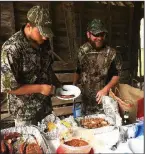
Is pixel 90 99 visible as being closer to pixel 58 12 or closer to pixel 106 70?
pixel 106 70

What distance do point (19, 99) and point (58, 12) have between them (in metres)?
2.50

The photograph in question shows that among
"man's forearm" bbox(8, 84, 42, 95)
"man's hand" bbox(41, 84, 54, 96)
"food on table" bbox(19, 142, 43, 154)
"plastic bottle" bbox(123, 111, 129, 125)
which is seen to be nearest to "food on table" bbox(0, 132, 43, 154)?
"food on table" bbox(19, 142, 43, 154)

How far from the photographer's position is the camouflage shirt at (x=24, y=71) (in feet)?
7.73

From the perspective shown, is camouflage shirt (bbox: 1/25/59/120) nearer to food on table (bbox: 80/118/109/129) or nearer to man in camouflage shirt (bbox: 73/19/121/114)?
food on table (bbox: 80/118/109/129)

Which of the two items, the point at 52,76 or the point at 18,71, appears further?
the point at 52,76

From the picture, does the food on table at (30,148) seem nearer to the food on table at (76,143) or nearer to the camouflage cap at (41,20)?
the food on table at (76,143)

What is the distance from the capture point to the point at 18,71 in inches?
99.8

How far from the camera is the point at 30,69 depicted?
2.65 metres

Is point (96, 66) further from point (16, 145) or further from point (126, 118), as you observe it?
point (16, 145)

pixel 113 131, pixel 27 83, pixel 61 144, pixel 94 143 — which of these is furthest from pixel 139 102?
pixel 27 83

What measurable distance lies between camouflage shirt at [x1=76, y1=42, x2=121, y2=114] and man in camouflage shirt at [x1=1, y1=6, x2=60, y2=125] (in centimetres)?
70

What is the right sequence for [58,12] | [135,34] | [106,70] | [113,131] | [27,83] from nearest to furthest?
[113,131], [27,83], [106,70], [58,12], [135,34]

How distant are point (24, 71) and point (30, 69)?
64 mm

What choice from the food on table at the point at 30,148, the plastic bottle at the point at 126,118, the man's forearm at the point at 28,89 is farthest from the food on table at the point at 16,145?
the plastic bottle at the point at 126,118
